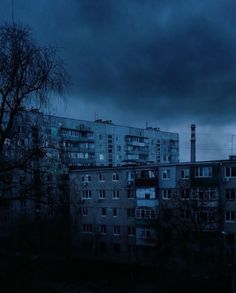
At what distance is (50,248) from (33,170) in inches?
986

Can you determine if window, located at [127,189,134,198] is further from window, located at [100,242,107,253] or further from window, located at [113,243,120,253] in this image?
window, located at [100,242,107,253]

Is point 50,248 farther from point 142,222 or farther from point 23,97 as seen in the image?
point 23,97

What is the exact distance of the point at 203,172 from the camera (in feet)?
112

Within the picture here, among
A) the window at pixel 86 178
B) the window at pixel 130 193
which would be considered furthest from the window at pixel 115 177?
the window at pixel 86 178

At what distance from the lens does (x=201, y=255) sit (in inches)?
1022

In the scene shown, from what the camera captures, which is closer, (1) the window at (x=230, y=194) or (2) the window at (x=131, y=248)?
(1) the window at (x=230, y=194)

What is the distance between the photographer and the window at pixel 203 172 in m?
33.8

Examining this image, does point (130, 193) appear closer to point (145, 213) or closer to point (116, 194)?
point (116, 194)

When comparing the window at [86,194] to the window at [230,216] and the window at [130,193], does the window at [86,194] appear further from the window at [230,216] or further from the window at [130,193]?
the window at [230,216]

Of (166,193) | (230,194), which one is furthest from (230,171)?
(166,193)

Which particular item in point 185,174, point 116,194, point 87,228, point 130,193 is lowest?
point 87,228

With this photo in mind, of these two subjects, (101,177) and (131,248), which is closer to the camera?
(131,248)

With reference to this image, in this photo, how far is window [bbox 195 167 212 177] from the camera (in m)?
33.8

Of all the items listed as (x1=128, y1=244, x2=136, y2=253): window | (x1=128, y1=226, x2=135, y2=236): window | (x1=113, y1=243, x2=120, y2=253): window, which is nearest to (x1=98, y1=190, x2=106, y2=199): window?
(x1=128, y1=226, x2=135, y2=236): window
